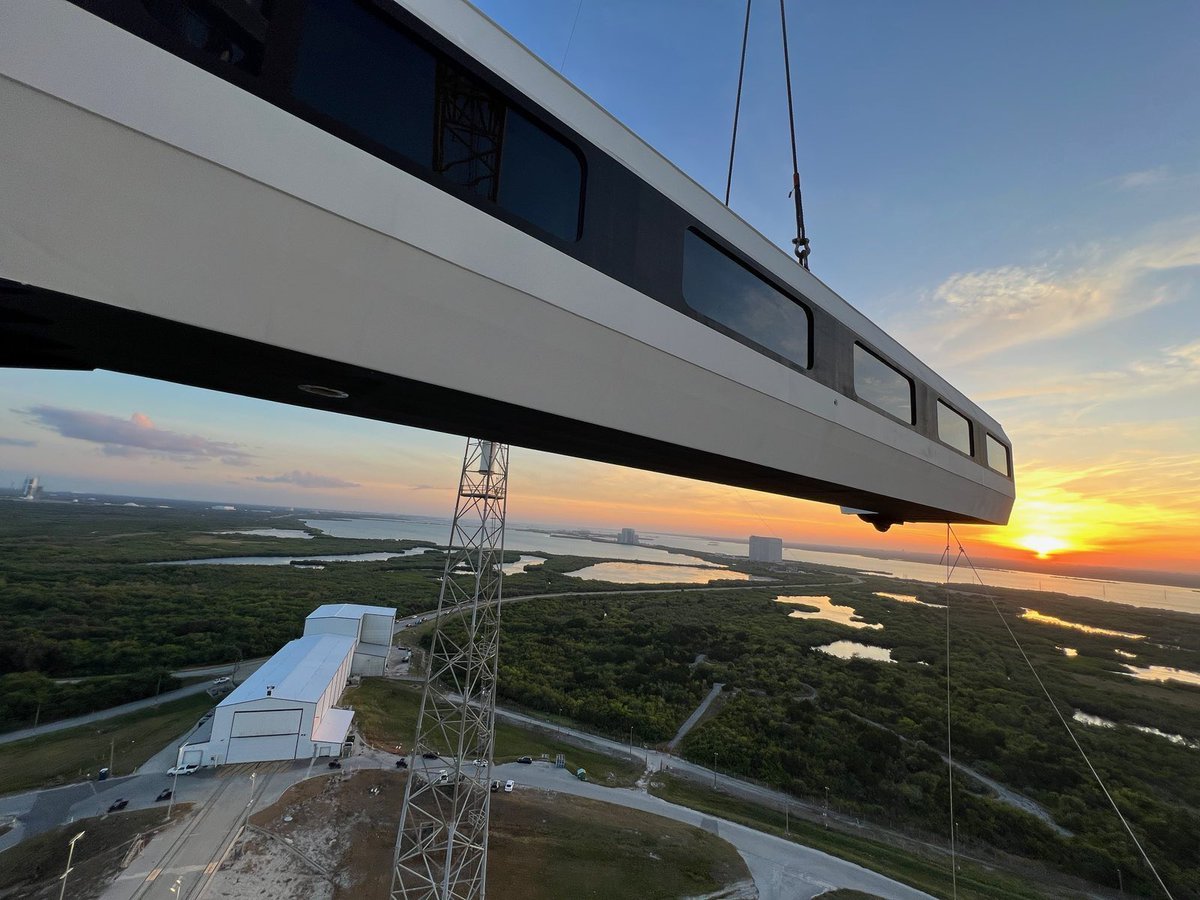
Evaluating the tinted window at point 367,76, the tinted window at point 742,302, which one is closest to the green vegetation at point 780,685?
the tinted window at point 742,302

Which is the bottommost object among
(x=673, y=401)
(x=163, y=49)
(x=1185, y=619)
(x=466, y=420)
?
(x=1185, y=619)

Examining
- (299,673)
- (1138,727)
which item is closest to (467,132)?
(299,673)

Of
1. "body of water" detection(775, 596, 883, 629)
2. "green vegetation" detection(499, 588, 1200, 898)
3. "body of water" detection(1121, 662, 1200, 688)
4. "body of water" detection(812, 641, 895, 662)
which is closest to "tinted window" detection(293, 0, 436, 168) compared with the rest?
"green vegetation" detection(499, 588, 1200, 898)

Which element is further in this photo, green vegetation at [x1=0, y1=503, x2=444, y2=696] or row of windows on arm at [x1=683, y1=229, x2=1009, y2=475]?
green vegetation at [x1=0, y1=503, x2=444, y2=696]

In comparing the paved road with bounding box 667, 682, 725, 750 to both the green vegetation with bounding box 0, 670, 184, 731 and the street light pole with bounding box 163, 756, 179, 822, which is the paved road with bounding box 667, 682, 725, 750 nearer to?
the street light pole with bounding box 163, 756, 179, 822

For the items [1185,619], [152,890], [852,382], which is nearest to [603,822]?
[152,890]

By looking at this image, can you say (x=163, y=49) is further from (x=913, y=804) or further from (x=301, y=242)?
(x=913, y=804)

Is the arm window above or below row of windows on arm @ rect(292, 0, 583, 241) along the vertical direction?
below
